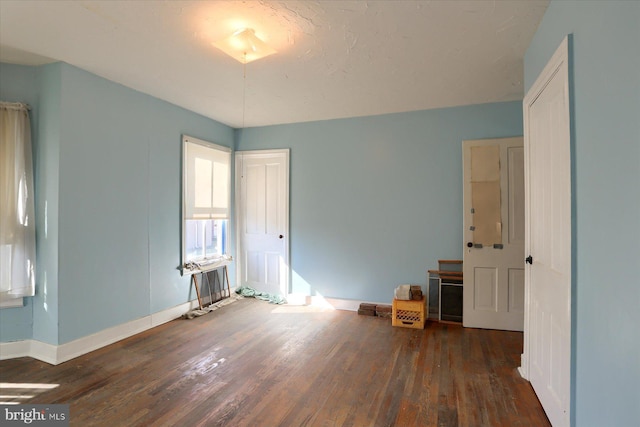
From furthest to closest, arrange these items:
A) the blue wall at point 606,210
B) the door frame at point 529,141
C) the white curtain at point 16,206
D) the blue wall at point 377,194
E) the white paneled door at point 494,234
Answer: the blue wall at point 377,194
the white paneled door at point 494,234
the white curtain at point 16,206
the door frame at point 529,141
the blue wall at point 606,210

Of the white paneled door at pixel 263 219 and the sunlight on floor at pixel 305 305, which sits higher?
the white paneled door at pixel 263 219

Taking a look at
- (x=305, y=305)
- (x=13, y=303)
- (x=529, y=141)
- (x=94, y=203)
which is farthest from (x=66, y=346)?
(x=529, y=141)

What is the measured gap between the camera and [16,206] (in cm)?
288

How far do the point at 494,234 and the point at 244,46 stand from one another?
129 inches

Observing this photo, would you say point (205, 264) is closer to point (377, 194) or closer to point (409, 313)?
point (377, 194)

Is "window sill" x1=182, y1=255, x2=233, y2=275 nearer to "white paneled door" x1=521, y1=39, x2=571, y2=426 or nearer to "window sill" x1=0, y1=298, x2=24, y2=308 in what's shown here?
"window sill" x1=0, y1=298, x2=24, y2=308

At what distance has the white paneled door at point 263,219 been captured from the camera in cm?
495

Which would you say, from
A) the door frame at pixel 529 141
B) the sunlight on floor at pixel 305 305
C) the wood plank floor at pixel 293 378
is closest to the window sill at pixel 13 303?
the wood plank floor at pixel 293 378

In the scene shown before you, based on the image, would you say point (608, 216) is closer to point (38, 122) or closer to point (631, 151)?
point (631, 151)

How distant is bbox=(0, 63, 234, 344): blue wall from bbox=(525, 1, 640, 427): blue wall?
3765mm

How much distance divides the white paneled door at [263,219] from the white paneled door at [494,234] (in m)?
2.49

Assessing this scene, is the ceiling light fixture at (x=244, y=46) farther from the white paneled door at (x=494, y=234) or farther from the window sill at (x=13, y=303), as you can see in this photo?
the window sill at (x=13, y=303)

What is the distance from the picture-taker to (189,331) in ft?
12.1

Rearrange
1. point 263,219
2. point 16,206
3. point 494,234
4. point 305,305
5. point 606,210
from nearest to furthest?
point 606,210, point 16,206, point 494,234, point 305,305, point 263,219
